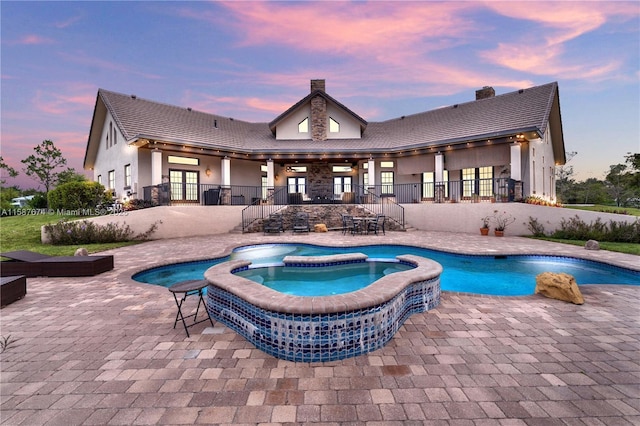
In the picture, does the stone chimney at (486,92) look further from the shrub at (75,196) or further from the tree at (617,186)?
the shrub at (75,196)

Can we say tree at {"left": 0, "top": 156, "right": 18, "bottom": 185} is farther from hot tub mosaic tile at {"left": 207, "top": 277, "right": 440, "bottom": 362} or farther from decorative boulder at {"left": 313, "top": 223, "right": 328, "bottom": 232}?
hot tub mosaic tile at {"left": 207, "top": 277, "right": 440, "bottom": 362}

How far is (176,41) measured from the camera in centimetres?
2017

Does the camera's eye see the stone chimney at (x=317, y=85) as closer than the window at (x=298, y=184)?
Yes

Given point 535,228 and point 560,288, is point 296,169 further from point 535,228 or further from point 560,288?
point 560,288

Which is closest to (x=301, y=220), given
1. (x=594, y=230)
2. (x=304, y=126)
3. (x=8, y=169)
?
(x=304, y=126)

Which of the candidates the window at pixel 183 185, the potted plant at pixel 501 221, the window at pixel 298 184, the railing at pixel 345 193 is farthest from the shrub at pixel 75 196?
the potted plant at pixel 501 221

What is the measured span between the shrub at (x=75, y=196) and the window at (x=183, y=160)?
13.6 ft

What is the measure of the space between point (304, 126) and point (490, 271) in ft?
53.5

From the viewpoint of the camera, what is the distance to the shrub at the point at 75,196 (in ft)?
41.3

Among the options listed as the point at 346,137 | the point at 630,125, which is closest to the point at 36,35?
the point at 346,137

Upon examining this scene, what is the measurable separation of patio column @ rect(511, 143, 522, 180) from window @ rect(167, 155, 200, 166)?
1910 cm

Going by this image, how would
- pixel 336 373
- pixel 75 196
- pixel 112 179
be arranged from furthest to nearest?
1. pixel 112 179
2. pixel 75 196
3. pixel 336 373

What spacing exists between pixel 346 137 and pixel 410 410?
775 inches

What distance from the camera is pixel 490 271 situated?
753cm
